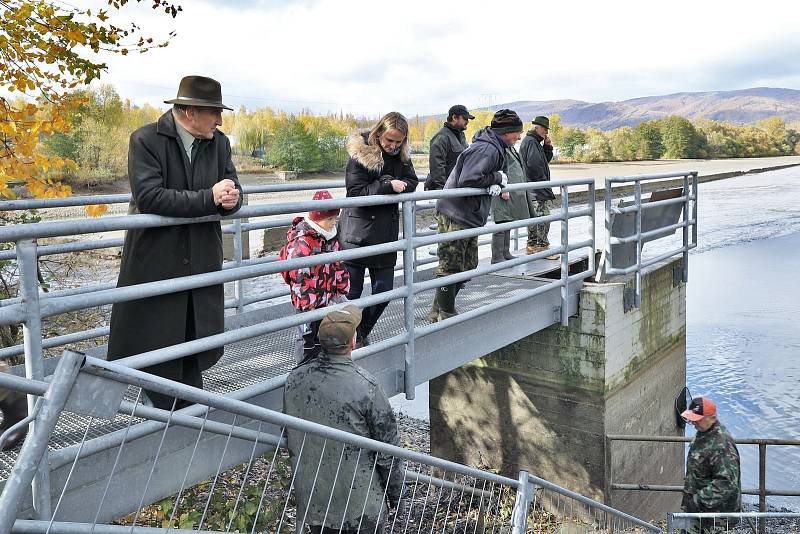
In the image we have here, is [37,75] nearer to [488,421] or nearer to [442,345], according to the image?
[442,345]

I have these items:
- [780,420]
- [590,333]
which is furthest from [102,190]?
[590,333]

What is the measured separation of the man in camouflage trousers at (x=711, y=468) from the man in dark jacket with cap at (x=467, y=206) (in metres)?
1.99

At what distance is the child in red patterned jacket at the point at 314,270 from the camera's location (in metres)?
3.99

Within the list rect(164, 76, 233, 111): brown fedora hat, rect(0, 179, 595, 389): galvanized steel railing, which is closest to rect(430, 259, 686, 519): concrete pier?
rect(0, 179, 595, 389): galvanized steel railing

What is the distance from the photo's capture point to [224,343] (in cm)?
330

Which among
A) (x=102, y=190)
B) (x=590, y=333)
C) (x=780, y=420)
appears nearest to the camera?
(x=590, y=333)

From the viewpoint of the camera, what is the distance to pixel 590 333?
770 centimetres

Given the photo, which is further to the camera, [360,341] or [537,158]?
[537,158]

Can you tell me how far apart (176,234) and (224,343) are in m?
0.52

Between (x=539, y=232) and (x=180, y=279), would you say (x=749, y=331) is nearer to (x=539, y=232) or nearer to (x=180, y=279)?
(x=539, y=232)

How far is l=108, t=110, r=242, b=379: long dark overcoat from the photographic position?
3.05 meters

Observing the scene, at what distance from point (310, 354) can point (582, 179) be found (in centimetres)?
383

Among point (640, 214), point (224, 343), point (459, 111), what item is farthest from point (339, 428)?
point (640, 214)

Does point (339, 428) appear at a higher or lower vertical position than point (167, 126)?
lower
